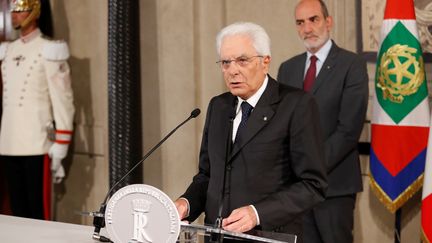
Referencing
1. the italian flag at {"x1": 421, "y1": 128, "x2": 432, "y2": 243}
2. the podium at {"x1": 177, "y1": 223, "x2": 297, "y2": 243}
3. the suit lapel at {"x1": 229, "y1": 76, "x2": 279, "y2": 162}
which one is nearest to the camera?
the podium at {"x1": 177, "y1": 223, "x2": 297, "y2": 243}

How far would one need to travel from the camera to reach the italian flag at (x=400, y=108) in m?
3.97

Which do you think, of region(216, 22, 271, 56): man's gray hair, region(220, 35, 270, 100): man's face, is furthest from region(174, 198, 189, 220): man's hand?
region(216, 22, 271, 56): man's gray hair

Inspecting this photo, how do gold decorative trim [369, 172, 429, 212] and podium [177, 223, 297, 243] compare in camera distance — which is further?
gold decorative trim [369, 172, 429, 212]

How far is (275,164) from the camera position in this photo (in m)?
2.54

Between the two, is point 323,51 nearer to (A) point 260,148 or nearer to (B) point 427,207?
(B) point 427,207

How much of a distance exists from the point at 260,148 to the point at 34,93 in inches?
110

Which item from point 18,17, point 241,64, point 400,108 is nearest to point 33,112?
point 18,17

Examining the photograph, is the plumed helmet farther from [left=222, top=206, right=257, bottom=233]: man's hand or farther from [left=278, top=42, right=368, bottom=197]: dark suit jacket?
[left=222, top=206, right=257, bottom=233]: man's hand

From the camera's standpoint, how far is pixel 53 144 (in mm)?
5148

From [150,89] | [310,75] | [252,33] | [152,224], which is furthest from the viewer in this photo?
[150,89]

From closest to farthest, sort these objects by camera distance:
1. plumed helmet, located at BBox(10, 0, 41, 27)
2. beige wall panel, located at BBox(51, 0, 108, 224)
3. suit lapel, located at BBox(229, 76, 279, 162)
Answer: suit lapel, located at BBox(229, 76, 279, 162)
plumed helmet, located at BBox(10, 0, 41, 27)
beige wall panel, located at BBox(51, 0, 108, 224)

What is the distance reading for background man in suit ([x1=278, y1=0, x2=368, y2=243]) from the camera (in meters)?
3.92

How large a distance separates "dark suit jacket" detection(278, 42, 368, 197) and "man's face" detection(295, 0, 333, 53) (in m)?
0.08

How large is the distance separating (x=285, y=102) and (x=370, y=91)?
75.9 inches
